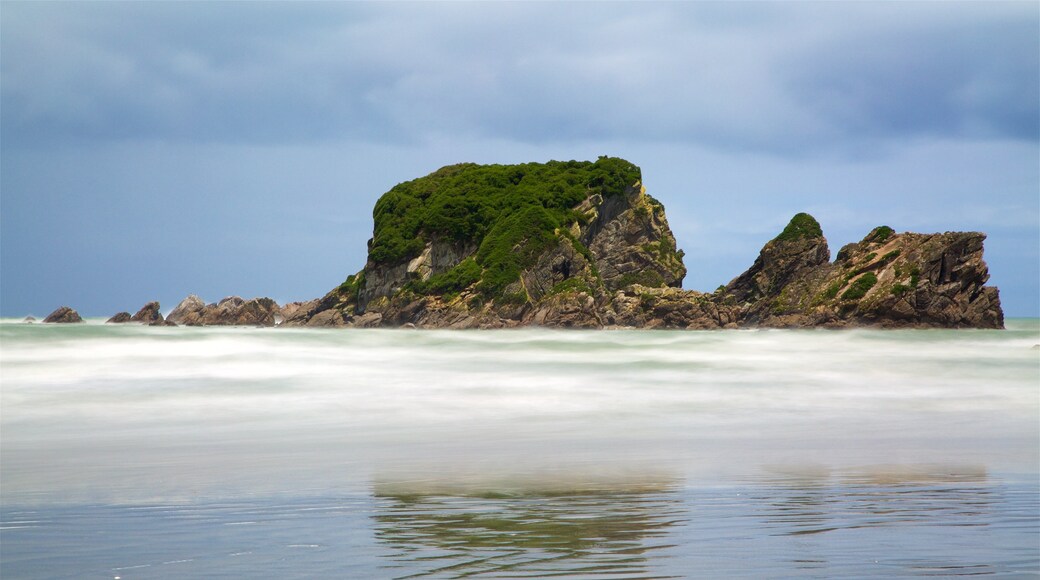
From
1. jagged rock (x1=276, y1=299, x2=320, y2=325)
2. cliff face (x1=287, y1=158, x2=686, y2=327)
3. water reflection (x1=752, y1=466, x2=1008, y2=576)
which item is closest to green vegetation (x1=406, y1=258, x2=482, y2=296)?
cliff face (x1=287, y1=158, x2=686, y2=327)

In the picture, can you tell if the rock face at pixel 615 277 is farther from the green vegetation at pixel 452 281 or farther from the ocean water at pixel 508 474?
the ocean water at pixel 508 474

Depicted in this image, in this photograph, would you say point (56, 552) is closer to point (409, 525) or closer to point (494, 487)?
point (409, 525)

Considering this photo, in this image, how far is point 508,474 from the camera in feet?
34.3

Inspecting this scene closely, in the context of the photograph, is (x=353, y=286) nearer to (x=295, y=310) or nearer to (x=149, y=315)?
(x=295, y=310)

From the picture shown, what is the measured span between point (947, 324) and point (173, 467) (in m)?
78.1

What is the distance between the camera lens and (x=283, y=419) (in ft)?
54.6

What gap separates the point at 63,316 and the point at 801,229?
228 ft

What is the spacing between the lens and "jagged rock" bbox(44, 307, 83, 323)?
9244 cm

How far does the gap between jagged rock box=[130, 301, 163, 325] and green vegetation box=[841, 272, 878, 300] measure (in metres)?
62.3

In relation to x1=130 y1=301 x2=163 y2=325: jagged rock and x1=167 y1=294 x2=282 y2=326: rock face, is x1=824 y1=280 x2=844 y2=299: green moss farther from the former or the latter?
x1=130 y1=301 x2=163 y2=325: jagged rock

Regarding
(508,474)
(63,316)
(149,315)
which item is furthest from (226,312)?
(508,474)

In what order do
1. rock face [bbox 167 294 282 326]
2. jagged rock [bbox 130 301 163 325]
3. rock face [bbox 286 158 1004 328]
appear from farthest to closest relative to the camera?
1. jagged rock [bbox 130 301 163 325]
2. rock face [bbox 167 294 282 326]
3. rock face [bbox 286 158 1004 328]

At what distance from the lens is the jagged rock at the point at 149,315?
96569mm

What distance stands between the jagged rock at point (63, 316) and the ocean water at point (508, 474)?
241 ft
